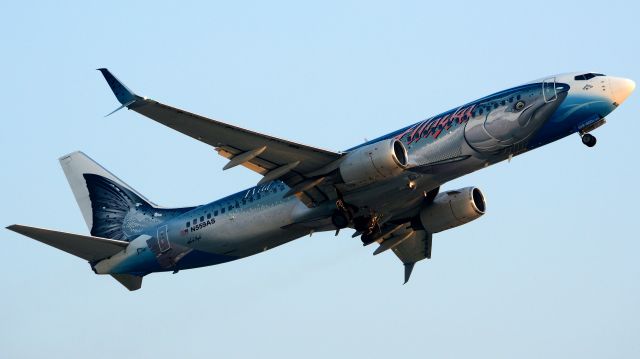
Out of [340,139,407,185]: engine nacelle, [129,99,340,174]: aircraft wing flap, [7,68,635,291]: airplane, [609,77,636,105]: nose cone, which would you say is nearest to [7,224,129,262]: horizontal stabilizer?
[7,68,635,291]: airplane

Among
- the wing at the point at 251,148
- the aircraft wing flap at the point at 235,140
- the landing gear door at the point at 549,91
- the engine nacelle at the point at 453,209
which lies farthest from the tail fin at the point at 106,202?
the landing gear door at the point at 549,91

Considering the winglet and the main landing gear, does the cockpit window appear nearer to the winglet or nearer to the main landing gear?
the main landing gear

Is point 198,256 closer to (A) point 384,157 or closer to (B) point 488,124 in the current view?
(A) point 384,157

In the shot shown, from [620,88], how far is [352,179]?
39.2ft

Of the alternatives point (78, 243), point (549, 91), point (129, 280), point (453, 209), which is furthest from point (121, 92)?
point (453, 209)

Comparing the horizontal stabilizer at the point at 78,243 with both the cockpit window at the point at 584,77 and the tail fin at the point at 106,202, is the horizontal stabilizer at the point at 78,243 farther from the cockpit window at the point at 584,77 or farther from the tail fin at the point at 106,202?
the cockpit window at the point at 584,77

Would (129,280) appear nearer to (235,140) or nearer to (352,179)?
(235,140)

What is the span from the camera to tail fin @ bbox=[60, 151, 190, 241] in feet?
181

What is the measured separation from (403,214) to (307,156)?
8.24 m

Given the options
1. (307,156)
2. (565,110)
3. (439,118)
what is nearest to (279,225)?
(307,156)

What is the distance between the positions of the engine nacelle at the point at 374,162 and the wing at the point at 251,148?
832 millimetres

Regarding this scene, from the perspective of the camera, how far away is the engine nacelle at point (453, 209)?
52688mm

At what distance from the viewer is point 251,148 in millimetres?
45656

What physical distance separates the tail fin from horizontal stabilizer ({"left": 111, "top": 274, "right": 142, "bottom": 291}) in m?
2.03
